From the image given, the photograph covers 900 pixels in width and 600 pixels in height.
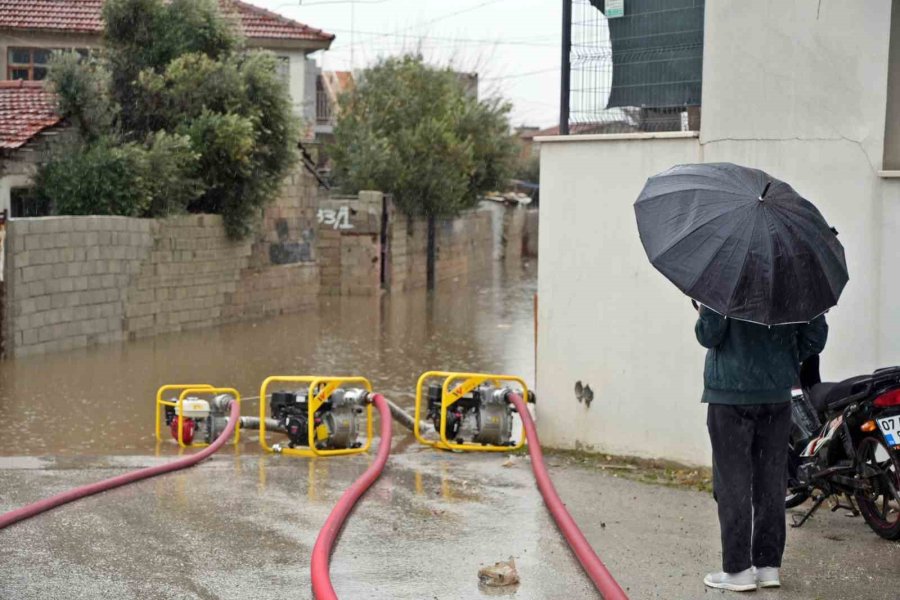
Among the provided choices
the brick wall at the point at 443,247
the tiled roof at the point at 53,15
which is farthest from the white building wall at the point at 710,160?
the tiled roof at the point at 53,15

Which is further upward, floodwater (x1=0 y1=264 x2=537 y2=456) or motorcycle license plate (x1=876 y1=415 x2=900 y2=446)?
motorcycle license plate (x1=876 y1=415 x2=900 y2=446)

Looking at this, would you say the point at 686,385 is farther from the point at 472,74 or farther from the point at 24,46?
the point at 472,74

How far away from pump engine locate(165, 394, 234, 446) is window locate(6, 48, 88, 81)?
23839 mm

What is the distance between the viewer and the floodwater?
13070mm

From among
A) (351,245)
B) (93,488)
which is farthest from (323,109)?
(93,488)

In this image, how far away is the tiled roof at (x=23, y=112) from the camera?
21.4m

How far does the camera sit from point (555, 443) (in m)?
9.27

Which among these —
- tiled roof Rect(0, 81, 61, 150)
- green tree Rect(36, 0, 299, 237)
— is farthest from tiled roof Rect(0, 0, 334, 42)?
tiled roof Rect(0, 81, 61, 150)

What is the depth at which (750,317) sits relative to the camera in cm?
518

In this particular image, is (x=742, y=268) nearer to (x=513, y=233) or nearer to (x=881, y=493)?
(x=881, y=493)

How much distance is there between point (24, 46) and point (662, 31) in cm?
2726

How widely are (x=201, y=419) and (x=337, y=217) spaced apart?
2119 cm

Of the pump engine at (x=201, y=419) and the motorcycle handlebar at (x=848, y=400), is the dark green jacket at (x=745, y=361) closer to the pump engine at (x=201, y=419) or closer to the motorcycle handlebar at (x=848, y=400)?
the motorcycle handlebar at (x=848, y=400)

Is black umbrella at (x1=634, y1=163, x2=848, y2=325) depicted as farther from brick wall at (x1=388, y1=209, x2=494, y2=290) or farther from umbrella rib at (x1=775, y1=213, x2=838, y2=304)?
brick wall at (x1=388, y1=209, x2=494, y2=290)
